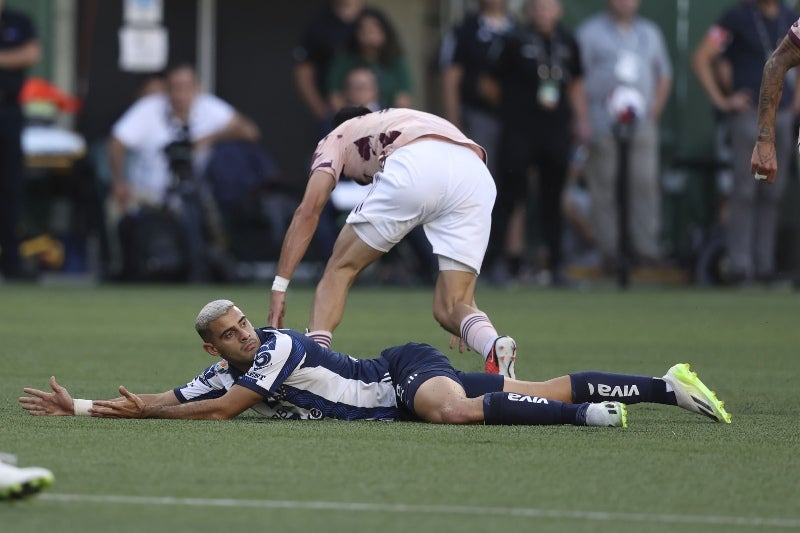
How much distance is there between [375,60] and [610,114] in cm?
244

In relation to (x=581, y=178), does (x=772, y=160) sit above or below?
above

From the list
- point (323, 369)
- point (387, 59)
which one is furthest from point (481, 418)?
point (387, 59)

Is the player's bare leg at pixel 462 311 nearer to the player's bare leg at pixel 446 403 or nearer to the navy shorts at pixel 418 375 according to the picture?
the navy shorts at pixel 418 375

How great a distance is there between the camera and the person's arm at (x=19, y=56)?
17.0 meters

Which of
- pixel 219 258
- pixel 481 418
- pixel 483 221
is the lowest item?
pixel 219 258

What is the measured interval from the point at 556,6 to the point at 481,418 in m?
10.8

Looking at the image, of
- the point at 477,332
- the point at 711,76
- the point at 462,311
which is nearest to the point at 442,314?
the point at 462,311

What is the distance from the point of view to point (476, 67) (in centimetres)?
1733

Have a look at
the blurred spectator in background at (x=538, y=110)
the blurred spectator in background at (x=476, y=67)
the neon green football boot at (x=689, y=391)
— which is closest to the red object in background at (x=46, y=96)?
the blurred spectator in background at (x=476, y=67)

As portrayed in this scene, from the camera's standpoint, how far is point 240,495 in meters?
5.46

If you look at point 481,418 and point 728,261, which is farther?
point 728,261

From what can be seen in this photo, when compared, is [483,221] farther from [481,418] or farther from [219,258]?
[219,258]

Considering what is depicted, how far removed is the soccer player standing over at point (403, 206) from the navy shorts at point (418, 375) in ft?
3.51

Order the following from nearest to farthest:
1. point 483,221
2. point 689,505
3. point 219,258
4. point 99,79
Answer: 1. point 689,505
2. point 483,221
3. point 219,258
4. point 99,79
